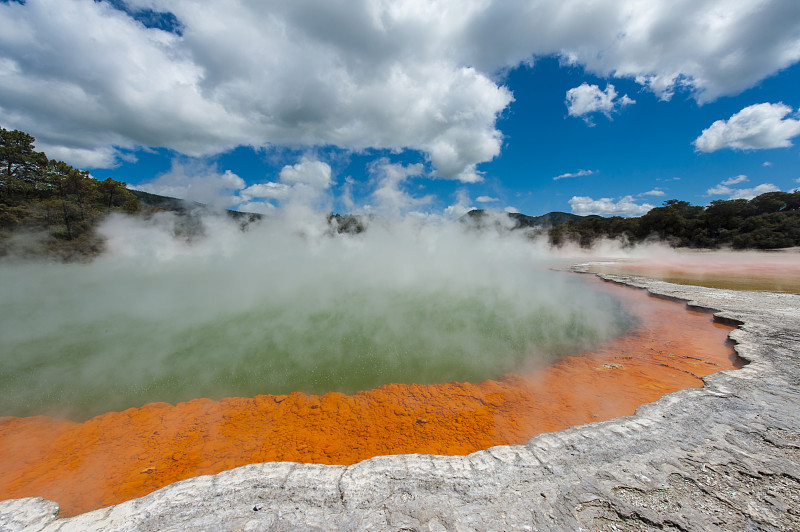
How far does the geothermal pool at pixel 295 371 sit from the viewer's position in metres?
3.57

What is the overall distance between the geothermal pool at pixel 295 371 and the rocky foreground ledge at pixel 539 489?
2.14ft

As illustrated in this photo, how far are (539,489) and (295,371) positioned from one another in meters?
4.46

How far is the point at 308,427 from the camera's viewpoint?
157 inches

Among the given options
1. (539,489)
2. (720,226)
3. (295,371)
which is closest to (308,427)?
(295,371)

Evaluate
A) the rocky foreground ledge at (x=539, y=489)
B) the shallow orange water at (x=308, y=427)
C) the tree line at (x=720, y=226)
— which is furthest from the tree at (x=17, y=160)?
the tree line at (x=720, y=226)

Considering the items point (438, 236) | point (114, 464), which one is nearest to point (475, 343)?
point (114, 464)

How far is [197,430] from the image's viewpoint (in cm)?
396

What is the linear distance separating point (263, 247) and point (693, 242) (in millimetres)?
46184

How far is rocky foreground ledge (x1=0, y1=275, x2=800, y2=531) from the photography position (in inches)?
86.5

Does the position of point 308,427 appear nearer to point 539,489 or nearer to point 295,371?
point 295,371

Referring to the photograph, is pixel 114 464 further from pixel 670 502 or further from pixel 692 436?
pixel 692 436

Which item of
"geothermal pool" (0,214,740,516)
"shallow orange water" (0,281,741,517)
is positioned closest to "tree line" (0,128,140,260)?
"geothermal pool" (0,214,740,516)

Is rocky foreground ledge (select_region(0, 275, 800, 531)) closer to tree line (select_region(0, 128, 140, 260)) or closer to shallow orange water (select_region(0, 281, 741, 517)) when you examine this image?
shallow orange water (select_region(0, 281, 741, 517))

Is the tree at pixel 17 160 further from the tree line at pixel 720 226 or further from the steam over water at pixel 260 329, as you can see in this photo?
the tree line at pixel 720 226
